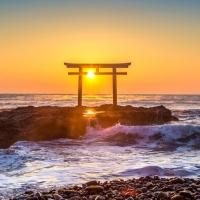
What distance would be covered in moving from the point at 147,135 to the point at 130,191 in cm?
1068

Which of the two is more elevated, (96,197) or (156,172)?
(96,197)

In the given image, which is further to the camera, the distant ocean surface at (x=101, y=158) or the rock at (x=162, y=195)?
the distant ocean surface at (x=101, y=158)

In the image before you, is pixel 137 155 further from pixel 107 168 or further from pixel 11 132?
pixel 11 132

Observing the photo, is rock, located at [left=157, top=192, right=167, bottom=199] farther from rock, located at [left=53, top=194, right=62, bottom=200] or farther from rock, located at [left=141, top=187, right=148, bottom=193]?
rock, located at [left=53, top=194, right=62, bottom=200]

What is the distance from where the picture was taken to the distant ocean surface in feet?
27.6

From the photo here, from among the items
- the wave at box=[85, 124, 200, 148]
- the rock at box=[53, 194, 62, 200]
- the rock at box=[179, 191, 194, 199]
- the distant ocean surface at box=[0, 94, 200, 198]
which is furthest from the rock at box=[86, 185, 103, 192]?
the wave at box=[85, 124, 200, 148]

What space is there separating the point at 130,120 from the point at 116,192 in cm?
1339

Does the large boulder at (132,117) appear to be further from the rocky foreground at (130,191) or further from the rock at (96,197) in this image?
the rock at (96,197)

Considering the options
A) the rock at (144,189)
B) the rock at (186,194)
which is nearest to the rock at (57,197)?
the rock at (144,189)

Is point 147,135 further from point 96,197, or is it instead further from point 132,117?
point 96,197

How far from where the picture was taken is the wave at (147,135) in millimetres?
16484

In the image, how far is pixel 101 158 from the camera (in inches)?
456

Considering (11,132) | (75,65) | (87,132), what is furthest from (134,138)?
(75,65)

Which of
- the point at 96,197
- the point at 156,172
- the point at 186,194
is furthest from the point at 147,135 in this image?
the point at 96,197
